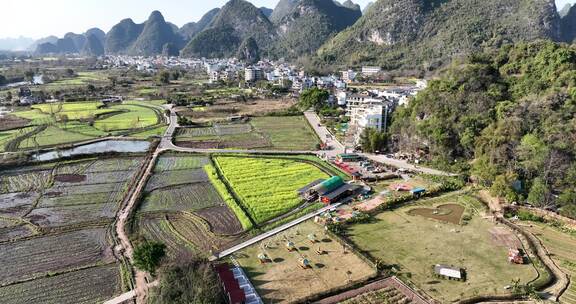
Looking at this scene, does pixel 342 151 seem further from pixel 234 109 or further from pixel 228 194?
pixel 234 109

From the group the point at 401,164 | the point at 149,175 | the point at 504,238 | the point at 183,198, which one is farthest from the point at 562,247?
the point at 149,175

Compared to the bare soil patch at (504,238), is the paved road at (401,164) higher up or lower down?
higher up

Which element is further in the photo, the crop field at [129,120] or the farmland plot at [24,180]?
the crop field at [129,120]

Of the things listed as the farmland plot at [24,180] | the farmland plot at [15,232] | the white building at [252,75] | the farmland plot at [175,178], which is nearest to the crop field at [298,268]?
the farmland plot at [175,178]

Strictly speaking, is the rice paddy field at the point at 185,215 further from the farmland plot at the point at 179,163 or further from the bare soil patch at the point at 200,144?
the bare soil patch at the point at 200,144

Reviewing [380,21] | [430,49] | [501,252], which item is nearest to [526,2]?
[430,49]

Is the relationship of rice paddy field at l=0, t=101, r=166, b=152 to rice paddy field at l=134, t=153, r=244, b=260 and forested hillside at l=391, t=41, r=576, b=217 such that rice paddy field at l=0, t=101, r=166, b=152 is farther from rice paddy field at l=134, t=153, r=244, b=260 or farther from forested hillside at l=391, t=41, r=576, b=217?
forested hillside at l=391, t=41, r=576, b=217

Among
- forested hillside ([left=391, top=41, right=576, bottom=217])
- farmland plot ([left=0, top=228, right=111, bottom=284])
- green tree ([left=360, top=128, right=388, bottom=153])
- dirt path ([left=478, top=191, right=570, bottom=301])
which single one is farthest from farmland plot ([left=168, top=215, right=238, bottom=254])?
green tree ([left=360, top=128, right=388, bottom=153])
